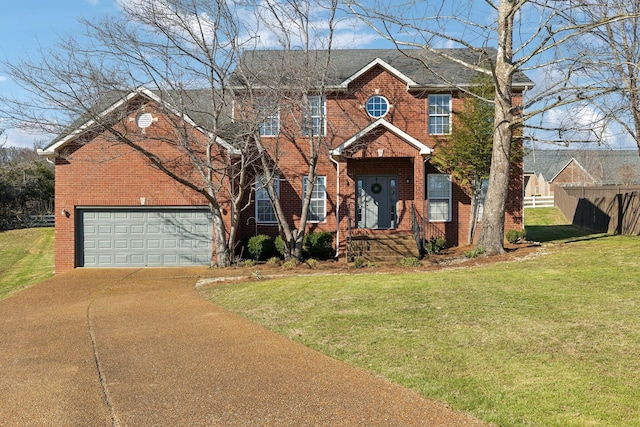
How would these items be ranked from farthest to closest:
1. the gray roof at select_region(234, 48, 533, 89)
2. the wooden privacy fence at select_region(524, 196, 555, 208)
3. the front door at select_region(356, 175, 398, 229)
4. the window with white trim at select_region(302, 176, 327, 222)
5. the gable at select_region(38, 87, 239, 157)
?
the wooden privacy fence at select_region(524, 196, 555, 208), the front door at select_region(356, 175, 398, 229), the window with white trim at select_region(302, 176, 327, 222), the gray roof at select_region(234, 48, 533, 89), the gable at select_region(38, 87, 239, 157)

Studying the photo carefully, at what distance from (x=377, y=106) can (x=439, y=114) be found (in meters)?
2.20

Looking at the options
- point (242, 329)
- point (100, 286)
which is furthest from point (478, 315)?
point (100, 286)

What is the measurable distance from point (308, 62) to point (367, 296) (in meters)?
8.71

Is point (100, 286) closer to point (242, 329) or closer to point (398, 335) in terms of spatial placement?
point (242, 329)

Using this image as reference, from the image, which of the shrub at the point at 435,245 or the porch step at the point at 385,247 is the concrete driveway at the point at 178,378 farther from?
the shrub at the point at 435,245

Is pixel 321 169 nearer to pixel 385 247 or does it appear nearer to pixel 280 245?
pixel 280 245

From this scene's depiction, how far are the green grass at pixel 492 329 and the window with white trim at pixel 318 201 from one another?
604 centimetres

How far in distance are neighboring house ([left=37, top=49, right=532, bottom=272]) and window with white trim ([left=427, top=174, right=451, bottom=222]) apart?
35mm

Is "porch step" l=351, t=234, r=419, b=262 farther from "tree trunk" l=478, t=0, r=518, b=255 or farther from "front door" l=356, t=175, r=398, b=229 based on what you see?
"front door" l=356, t=175, r=398, b=229

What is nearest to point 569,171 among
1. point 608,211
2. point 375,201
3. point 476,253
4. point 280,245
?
point 608,211

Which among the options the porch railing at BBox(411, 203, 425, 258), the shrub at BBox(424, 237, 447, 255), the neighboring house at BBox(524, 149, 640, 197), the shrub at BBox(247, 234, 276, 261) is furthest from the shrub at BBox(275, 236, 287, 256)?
the neighboring house at BBox(524, 149, 640, 197)

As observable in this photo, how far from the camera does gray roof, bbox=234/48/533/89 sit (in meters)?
15.6

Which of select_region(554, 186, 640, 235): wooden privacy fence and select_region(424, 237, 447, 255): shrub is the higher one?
select_region(554, 186, 640, 235): wooden privacy fence

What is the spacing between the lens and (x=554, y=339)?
6.72m
